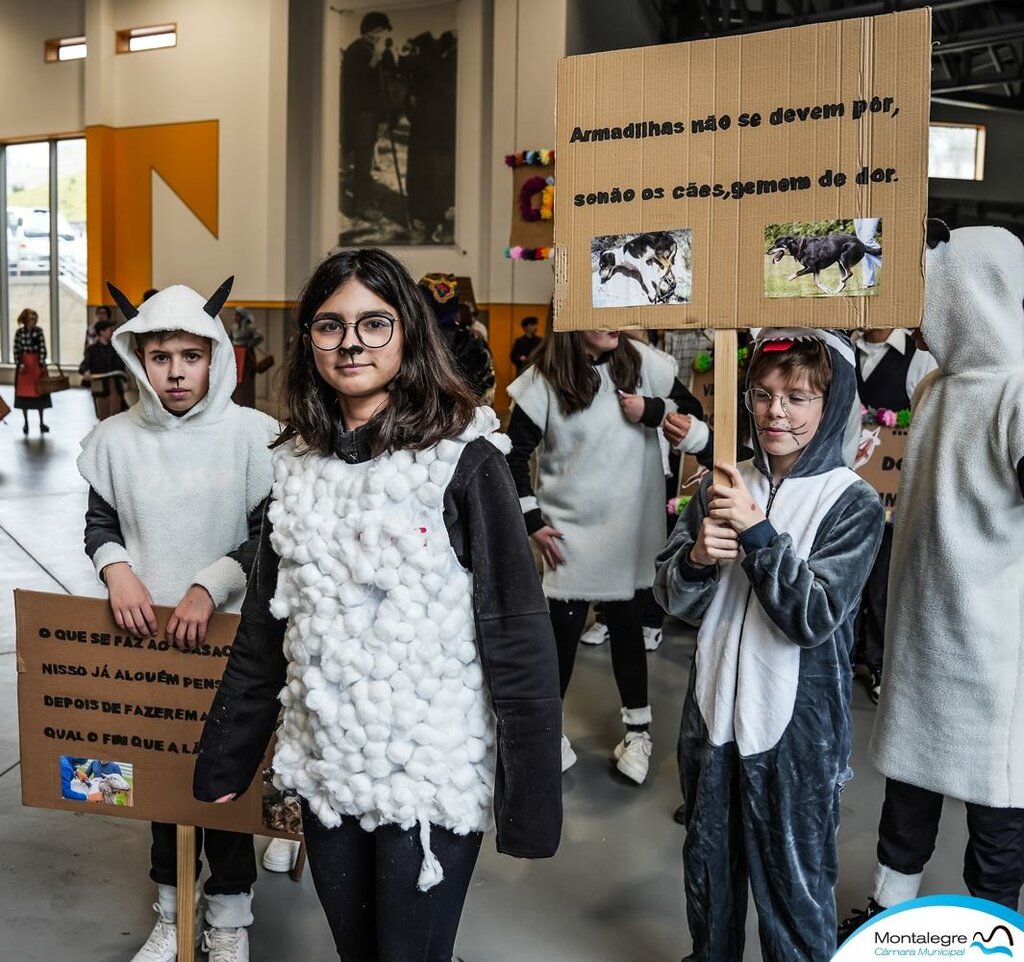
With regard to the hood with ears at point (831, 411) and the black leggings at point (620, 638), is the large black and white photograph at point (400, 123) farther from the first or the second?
the hood with ears at point (831, 411)

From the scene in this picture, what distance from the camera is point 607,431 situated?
3.14m

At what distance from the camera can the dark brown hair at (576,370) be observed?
309cm

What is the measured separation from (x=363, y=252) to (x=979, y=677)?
58.3 inches

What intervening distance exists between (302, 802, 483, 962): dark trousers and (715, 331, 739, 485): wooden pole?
28.7 inches

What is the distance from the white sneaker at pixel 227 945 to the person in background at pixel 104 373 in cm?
1024

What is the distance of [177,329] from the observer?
2.09 m

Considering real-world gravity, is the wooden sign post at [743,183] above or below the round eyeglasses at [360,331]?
above

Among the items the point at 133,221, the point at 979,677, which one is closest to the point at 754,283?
the point at 979,677

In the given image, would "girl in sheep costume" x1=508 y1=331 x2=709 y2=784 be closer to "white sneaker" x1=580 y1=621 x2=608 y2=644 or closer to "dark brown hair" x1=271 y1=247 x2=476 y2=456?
"white sneaker" x1=580 y1=621 x2=608 y2=644

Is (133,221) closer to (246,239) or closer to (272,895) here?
(246,239)

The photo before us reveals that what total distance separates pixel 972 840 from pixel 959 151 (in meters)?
15.2

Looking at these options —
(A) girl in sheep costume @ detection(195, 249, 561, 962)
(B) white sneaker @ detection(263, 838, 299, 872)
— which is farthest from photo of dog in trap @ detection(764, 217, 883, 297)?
(B) white sneaker @ detection(263, 838, 299, 872)

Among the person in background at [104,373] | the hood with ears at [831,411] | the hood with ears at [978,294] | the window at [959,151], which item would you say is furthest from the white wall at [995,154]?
the hood with ears at [831,411]

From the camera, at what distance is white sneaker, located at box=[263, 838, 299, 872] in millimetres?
2666
